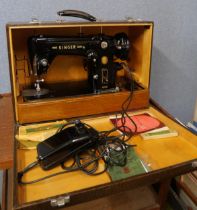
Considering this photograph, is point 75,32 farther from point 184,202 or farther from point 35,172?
point 184,202

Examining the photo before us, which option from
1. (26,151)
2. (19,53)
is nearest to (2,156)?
(26,151)

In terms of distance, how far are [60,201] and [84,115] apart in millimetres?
413

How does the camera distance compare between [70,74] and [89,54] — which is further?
[70,74]

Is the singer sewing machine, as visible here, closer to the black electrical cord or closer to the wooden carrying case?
the wooden carrying case

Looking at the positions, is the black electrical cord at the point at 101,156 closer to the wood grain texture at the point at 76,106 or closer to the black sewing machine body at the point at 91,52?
the wood grain texture at the point at 76,106

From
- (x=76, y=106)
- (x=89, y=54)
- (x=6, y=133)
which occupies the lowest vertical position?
(x=6, y=133)

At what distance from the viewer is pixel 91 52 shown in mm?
929

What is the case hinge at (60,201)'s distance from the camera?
0.56m

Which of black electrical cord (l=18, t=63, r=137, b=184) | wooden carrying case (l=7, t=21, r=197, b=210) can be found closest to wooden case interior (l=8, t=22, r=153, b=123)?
→ wooden carrying case (l=7, t=21, r=197, b=210)

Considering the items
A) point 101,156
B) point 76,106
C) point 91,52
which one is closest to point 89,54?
point 91,52

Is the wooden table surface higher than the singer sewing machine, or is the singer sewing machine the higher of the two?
the singer sewing machine

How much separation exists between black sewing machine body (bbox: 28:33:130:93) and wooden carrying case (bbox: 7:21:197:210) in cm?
6

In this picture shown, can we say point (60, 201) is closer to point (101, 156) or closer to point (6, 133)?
point (101, 156)

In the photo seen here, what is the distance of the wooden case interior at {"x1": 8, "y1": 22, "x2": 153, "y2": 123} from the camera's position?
2.83 feet
